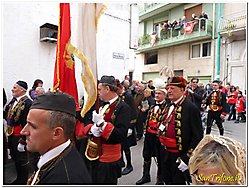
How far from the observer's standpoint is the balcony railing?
526 inches

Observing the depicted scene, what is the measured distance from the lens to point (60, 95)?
1.61 metres

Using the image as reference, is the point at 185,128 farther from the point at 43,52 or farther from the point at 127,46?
the point at 127,46

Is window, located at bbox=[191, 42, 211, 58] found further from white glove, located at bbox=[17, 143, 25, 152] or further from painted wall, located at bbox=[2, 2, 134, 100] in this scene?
white glove, located at bbox=[17, 143, 25, 152]

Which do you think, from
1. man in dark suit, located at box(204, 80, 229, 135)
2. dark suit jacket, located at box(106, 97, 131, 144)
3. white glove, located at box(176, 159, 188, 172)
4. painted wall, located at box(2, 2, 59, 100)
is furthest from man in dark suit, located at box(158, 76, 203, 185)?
man in dark suit, located at box(204, 80, 229, 135)

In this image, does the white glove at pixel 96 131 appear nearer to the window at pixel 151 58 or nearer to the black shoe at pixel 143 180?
the black shoe at pixel 143 180

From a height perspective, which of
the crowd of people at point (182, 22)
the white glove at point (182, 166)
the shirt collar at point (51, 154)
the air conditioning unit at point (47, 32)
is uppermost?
the crowd of people at point (182, 22)

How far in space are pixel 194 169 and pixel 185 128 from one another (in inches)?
59.5

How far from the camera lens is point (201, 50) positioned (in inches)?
635

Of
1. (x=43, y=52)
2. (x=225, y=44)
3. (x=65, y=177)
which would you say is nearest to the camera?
(x=65, y=177)

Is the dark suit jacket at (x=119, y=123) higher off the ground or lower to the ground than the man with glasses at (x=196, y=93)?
lower

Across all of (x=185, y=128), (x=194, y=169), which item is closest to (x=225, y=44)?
(x=185, y=128)

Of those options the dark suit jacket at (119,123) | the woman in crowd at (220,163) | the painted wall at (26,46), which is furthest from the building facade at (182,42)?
the woman in crowd at (220,163)

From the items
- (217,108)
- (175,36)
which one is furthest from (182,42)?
(217,108)

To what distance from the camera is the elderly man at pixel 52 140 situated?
4.62 feet
